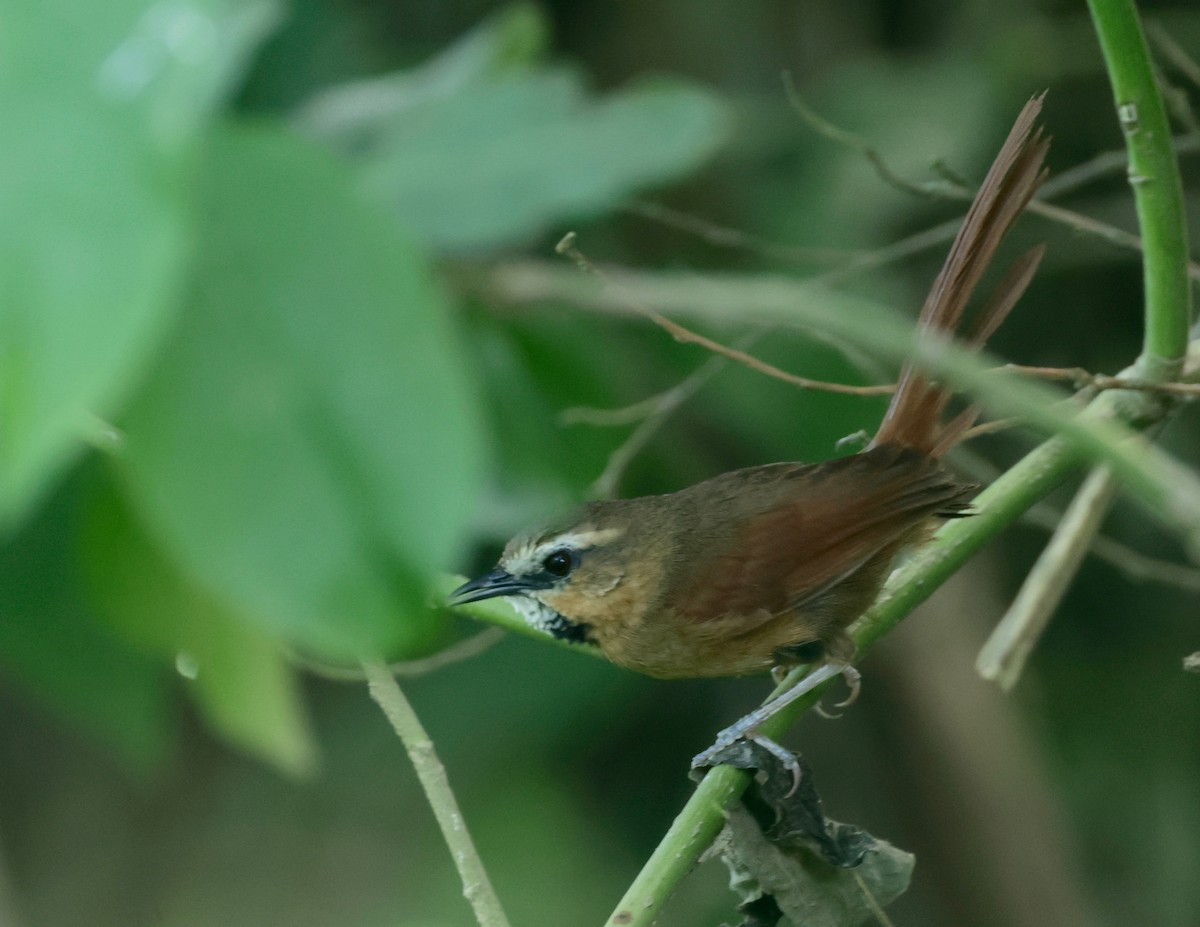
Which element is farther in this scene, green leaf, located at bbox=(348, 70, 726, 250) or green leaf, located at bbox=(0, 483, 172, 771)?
green leaf, located at bbox=(348, 70, 726, 250)

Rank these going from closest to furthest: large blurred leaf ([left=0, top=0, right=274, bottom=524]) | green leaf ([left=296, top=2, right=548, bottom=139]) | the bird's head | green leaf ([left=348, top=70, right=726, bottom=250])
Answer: large blurred leaf ([left=0, top=0, right=274, bottom=524]) → green leaf ([left=348, top=70, right=726, bottom=250]) → green leaf ([left=296, top=2, right=548, bottom=139]) → the bird's head

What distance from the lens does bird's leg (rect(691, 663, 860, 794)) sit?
1.61 meters

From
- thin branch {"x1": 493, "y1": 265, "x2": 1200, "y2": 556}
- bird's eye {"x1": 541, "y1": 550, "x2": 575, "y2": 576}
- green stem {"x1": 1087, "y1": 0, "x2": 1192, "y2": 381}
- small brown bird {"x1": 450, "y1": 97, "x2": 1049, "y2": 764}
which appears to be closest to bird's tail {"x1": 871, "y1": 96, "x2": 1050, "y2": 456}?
small brown bird {"x1": 450, "y1": 97, "x2": 1049, "y2": 764}

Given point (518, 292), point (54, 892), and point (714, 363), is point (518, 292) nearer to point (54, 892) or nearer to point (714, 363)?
point (714, 363)

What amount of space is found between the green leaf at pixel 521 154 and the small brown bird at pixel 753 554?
50 centimetres

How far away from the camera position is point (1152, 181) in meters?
1.58

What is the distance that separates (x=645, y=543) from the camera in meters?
2.27

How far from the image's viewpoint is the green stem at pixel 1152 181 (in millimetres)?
1499

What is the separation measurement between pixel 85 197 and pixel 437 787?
117 cm

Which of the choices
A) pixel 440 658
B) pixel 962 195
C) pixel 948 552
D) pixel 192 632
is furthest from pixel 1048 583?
pixel 192 632

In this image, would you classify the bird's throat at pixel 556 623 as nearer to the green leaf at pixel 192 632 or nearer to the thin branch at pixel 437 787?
the thin branch at pixel 437 787

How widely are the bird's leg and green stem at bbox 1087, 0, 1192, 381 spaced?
551 millimetres

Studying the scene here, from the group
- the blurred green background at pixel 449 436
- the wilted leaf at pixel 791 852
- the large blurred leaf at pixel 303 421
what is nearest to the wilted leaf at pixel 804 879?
the wilted leaf at pixel 791 852

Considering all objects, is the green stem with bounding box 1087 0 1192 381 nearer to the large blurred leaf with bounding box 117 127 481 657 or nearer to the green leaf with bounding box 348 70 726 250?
the green leaf with bounding box 348 70 726 250
